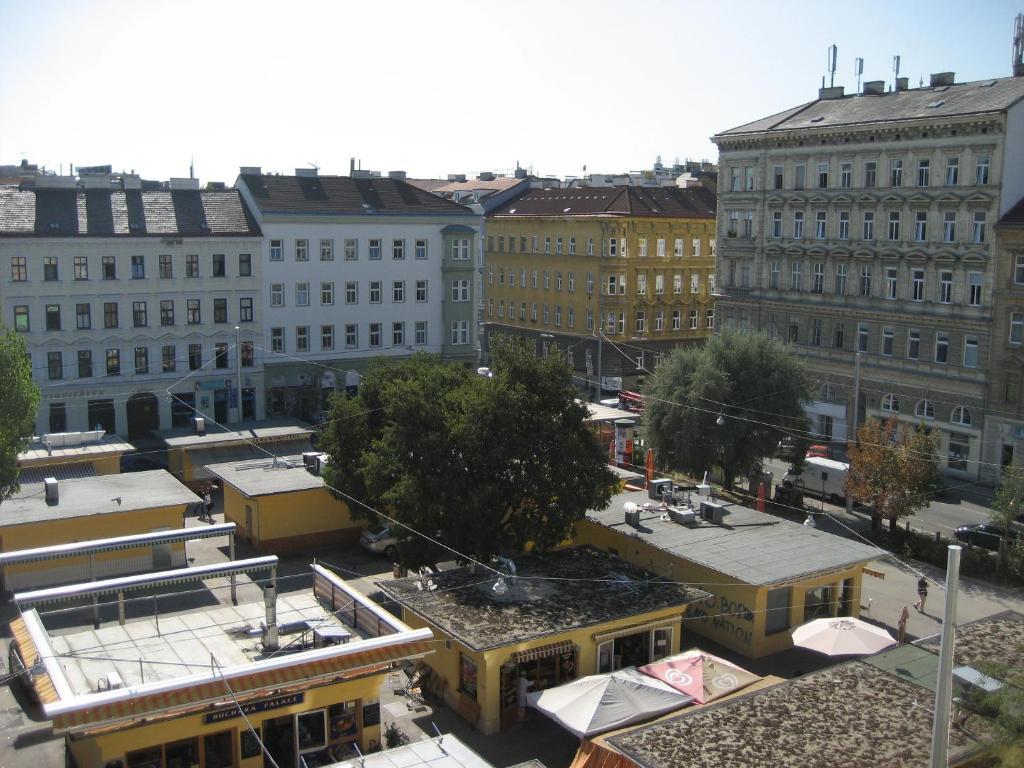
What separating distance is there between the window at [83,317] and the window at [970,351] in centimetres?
4091

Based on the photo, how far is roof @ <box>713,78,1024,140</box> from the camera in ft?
152

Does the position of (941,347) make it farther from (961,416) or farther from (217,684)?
(217,684)

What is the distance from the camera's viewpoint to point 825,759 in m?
17.6

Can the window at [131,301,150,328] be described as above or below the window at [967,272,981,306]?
below

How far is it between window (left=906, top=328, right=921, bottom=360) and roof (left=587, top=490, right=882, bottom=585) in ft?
70.2

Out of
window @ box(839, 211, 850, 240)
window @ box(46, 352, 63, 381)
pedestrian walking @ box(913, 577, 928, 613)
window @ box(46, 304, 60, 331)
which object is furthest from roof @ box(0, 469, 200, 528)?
window @ box(839, 211, 850, 240)

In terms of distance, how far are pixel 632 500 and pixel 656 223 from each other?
132ft

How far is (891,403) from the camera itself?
166 feet

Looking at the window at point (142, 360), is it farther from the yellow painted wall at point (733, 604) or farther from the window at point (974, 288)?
the window at point (974, 288)

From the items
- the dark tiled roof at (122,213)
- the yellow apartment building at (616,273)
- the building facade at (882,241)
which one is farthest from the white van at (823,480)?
the dark tiled roof at (122,213)

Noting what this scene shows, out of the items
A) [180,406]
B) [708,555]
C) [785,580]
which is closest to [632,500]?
[708,555]

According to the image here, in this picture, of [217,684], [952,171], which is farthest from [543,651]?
[952,171]

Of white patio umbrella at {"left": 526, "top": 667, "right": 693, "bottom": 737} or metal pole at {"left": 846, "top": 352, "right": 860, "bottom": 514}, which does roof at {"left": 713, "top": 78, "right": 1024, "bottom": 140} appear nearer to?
metal pole at {"left": 846, "top": 352, "right": 860, "bottom": 514}

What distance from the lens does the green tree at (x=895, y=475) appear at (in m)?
35.3
